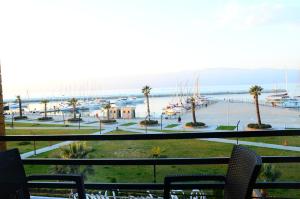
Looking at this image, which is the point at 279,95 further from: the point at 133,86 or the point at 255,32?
the point at 133,86

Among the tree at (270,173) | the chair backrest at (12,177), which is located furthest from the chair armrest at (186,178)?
the tree at (270,173)

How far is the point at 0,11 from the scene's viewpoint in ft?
12.3

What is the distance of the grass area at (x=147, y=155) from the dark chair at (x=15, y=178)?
3.71 feet

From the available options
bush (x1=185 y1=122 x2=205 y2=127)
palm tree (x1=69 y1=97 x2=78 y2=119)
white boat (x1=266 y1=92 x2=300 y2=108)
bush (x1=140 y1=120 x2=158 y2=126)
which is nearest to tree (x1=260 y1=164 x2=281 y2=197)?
white boat (x1=266 y1=92 x2=300 y2=108)

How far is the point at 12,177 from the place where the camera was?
207cm

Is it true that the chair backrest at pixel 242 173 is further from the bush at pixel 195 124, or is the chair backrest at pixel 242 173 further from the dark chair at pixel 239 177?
the bush at pixel 195 124

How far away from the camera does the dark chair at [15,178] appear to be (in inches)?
79.1

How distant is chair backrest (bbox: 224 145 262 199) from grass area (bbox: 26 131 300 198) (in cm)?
116

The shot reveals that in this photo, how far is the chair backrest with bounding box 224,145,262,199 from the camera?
159 centimetres

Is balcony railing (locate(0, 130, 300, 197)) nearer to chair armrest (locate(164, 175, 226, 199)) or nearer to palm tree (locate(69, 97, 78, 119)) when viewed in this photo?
chair armrest (locate(164, 175, 226, 199))

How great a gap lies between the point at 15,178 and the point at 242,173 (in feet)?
4.50

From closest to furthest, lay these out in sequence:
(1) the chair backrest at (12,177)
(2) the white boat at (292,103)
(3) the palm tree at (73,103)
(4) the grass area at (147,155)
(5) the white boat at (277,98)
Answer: (1) the chair backrest at (12,177), (4) the grass area at (147,155), (5) the white boat at (277,98), (2) the white boat at (292,103), (3) the palm tree at (73,103)

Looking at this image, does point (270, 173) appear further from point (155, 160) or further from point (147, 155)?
point (147, 155)

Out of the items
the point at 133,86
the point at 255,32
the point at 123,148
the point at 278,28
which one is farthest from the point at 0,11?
the point at 255,32
